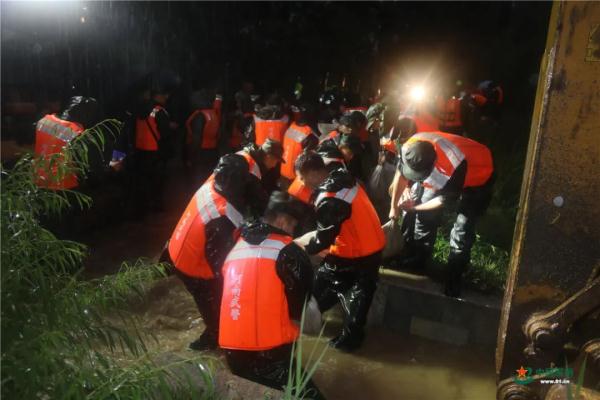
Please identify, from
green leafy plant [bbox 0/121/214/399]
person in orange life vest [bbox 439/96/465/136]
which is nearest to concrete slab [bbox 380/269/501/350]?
green leafy plant [bbox 0/121/214/399]

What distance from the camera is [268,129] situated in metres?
7.20

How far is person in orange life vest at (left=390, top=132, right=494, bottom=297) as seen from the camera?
4340 mm

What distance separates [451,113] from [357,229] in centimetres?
719

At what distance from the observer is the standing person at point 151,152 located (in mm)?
7070

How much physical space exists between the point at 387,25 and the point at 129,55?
32.3 feet

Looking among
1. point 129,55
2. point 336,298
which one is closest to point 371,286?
point 336,298

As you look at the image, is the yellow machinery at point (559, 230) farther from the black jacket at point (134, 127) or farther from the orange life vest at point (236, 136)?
the orange life vest at point (236, 136)

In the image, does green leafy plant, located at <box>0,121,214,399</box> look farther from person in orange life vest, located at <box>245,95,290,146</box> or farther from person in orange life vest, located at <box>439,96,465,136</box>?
person in orange life vest, located at <box>439,96,465,136</box>

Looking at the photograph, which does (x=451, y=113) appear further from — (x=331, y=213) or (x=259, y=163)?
(x=331, y=213)

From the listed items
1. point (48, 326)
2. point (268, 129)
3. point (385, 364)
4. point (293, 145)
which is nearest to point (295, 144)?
point (293, 145)

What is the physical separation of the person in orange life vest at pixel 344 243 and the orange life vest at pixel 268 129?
2.95m

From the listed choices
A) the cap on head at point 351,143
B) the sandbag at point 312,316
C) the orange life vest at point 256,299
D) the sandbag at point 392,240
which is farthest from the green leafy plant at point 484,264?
the orange life vest at point 256,299

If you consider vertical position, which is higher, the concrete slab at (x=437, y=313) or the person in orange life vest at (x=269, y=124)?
the person in orange life vest at (x=269, y=124)

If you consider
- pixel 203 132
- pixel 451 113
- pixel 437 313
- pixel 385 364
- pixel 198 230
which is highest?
pixel 451 113
